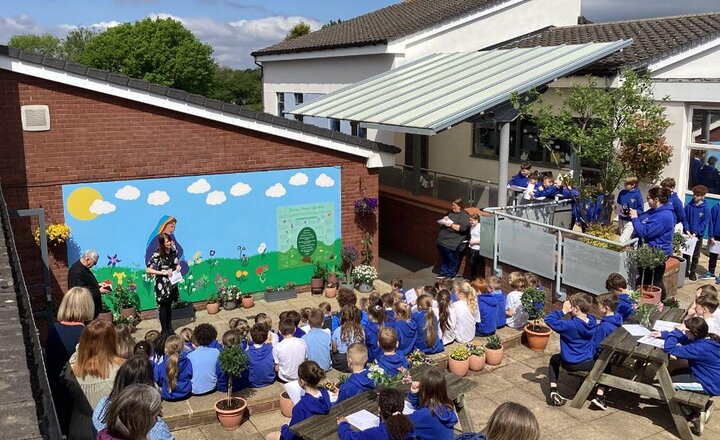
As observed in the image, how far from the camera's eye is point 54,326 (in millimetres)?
6145

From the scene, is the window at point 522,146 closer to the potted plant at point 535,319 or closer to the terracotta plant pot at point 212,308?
the potted plant at point 535,319

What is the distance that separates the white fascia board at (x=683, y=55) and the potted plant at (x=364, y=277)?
7.31 metres

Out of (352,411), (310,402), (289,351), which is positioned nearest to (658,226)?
(289,351)

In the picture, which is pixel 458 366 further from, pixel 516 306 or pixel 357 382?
pixel 357 382

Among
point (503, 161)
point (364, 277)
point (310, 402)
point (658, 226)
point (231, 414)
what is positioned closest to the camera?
point (310, 402)

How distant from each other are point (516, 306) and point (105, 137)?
762 cm

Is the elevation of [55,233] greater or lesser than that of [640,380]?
greater

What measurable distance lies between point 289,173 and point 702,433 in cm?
865

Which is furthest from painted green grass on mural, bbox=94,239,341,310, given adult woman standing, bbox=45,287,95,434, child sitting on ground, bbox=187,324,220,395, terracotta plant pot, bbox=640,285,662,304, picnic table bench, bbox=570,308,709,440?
picnic table bench, bbox=570,308,709,440

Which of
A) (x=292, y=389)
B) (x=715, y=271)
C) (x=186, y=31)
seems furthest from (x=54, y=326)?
(x=186, y=31)

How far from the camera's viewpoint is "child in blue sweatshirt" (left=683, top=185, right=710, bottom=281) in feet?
40.1

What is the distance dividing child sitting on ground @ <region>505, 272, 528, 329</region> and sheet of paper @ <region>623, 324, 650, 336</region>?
247cm

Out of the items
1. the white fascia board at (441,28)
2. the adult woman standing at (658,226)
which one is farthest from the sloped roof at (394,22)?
the adult woman standing at (658,226)

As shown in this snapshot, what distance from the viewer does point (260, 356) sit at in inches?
333
